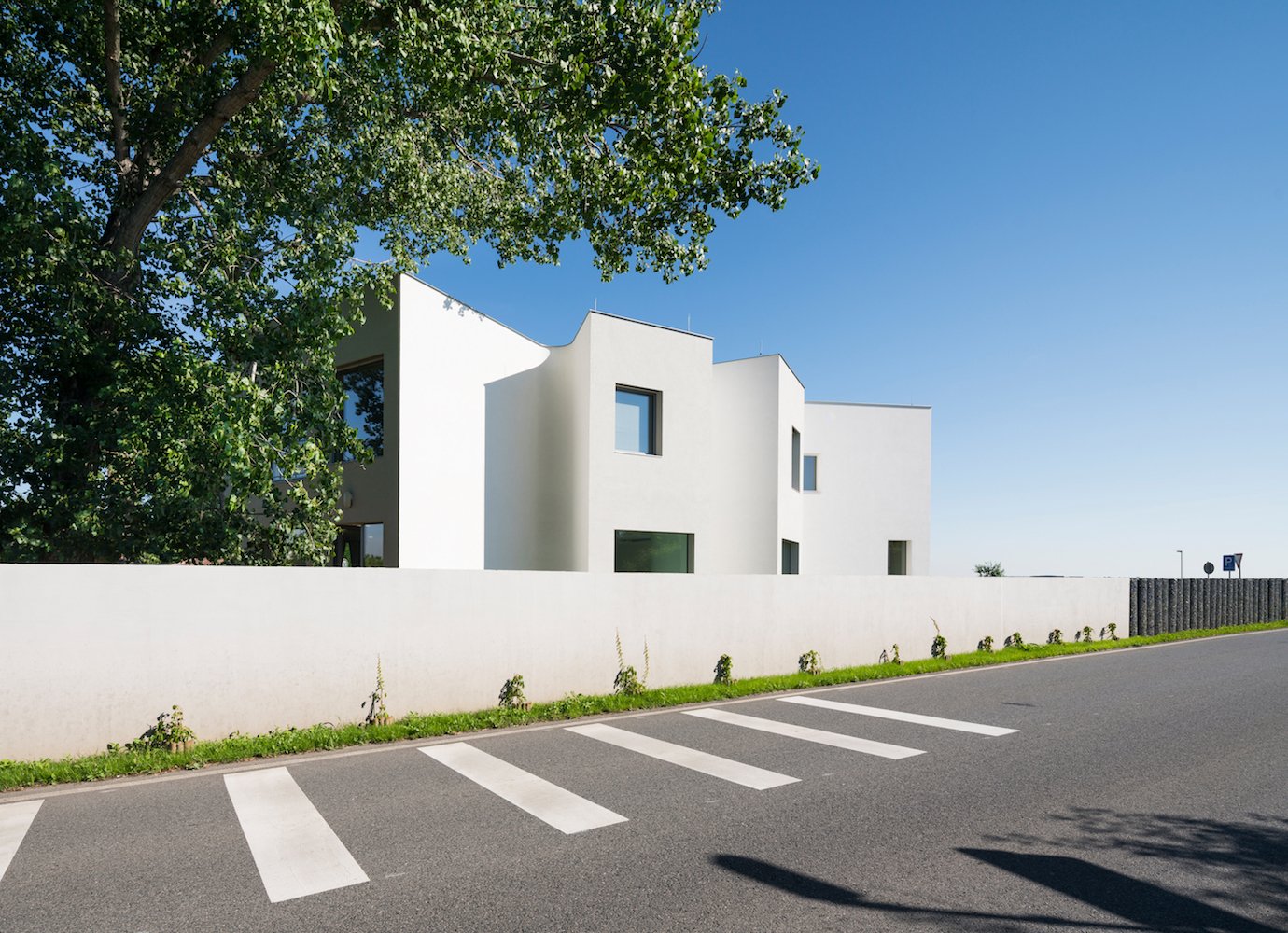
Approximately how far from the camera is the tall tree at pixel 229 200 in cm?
975

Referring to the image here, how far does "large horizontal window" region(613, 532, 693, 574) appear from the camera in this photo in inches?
643

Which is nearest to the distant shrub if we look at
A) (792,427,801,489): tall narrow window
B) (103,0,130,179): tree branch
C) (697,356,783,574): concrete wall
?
(697,356,783,574): concrete wall

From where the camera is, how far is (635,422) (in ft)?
54.9

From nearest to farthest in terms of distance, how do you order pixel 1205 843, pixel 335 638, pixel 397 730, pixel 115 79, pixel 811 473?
pixel 1205 843, pixel 397 730, pixel 335 638, pixel 115 79, pixel 811 473

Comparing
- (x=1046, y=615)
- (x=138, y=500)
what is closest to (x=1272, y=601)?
(x=1046, y=615)

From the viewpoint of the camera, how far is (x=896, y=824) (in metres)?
5.37

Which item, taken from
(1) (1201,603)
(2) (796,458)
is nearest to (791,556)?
(2) (796,458)

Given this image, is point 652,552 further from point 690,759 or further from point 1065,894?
point 1065,894

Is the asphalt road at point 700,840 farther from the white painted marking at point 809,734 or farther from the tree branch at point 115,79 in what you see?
the tree branch at point 115,79

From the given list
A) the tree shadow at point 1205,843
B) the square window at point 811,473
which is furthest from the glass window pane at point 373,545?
the square window at point 811,473

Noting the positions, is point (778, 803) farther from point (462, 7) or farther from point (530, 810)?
point (462, 7)

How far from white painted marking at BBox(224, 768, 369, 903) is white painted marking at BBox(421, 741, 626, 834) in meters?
1.36

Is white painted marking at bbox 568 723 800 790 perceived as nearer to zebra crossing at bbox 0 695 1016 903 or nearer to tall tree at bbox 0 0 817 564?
zebra crossing at bbox 0 695 1016 903

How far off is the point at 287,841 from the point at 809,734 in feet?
17.8
